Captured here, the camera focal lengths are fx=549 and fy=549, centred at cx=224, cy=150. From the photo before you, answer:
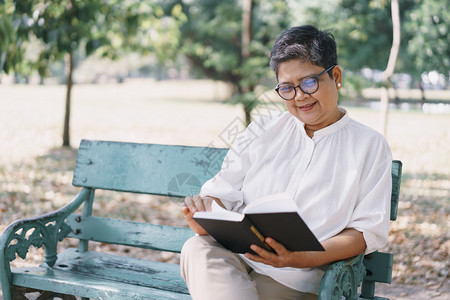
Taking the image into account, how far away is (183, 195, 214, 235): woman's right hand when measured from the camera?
99.1 inches

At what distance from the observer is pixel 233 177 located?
277 centimetres

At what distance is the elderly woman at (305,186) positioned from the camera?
235cm

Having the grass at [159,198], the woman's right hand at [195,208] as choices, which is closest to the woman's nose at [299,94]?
the woman's right hand at [195,208]

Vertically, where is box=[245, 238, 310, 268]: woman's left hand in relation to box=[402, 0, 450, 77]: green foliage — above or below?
below

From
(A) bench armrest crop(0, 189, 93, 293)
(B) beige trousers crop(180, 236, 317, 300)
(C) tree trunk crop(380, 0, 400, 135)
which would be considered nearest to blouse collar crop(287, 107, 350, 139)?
(B) beige trousers crop(180, 236, 317, 300)

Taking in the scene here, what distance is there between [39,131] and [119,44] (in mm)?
4687

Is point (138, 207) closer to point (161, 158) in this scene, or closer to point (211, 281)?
point (161, 158)

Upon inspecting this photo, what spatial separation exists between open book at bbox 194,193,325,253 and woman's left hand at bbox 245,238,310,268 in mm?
21

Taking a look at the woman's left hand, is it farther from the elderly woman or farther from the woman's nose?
the woman's nose

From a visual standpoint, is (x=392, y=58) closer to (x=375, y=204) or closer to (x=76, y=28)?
(x=76, y=28)

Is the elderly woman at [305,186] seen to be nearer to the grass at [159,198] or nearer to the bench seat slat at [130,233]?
the bench seat slat at [130,233]

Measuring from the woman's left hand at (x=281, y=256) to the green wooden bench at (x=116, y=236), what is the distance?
472 millimetres

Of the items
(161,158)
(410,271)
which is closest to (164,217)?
(410,271)

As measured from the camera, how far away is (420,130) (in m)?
17.2
